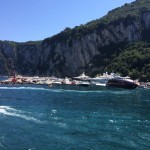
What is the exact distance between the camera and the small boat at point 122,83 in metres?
163

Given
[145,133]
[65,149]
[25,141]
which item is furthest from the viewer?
[145,133]

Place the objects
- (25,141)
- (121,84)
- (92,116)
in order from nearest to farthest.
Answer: (25,141), (92,116), (121,84)

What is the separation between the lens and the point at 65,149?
41844 mm

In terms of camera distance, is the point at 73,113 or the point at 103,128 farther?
the point at 73,113

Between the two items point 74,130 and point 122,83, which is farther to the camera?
point 122,83

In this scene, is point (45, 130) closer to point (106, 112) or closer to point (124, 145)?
point (124, 145)

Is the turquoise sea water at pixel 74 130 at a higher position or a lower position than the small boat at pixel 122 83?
lower

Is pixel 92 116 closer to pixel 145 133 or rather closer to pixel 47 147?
pixel 145 133

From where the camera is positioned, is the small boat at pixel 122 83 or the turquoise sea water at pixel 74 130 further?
the small boat at pixel 122 83

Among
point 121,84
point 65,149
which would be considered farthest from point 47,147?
point 121,84

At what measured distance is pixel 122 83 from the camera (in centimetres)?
16812

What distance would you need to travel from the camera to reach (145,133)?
5109cm

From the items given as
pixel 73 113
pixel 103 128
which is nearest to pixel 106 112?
pixel 73 113

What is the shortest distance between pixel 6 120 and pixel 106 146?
20.5m
